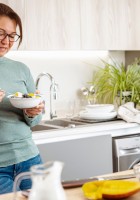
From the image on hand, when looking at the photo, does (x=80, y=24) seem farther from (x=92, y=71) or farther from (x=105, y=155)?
(x=105, y=155)

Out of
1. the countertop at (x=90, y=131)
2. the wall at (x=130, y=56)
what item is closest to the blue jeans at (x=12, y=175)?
the countertop at (x=90, y=131)

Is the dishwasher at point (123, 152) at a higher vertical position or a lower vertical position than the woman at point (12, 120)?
lower

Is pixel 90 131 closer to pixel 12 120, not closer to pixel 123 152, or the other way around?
pixel 123 152

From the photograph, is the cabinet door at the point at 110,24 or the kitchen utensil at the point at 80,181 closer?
the kitchen utensil at the point at 80,181

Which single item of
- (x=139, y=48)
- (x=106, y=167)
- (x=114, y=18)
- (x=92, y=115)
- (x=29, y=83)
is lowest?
(x=106, y=167)

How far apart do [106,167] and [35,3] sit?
4.46 feet

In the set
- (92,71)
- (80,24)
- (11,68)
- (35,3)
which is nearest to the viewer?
(11,68)

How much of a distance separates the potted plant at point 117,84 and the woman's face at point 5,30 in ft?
5.51

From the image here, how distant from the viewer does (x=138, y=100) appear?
3381mm

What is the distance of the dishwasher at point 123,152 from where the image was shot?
290cm

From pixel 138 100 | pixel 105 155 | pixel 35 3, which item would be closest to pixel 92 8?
pixel 35 3

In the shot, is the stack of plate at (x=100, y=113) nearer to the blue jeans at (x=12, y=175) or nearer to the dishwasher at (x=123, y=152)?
the dishwasher at (x=123, y=152)

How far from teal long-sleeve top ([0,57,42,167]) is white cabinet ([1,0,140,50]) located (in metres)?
1.07

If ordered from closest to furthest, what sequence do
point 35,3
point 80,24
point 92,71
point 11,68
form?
point 11,68 → point 35,3 → point 80,24 → point 92,71
